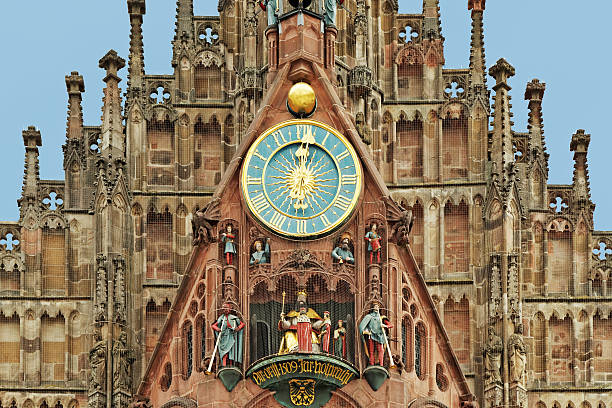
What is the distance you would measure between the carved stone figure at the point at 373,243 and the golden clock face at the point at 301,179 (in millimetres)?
461

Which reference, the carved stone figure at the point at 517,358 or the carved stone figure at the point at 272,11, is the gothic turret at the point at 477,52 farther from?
the carved stone figure at the point at 517,358

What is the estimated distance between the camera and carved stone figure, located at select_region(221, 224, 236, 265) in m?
46.5

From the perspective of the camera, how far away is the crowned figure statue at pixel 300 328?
1801 inches

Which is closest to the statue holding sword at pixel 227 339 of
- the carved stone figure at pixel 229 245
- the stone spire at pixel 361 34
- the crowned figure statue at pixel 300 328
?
the crowned figure statue at pixel 300 328

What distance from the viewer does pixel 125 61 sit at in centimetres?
5088

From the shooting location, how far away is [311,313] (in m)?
46.2

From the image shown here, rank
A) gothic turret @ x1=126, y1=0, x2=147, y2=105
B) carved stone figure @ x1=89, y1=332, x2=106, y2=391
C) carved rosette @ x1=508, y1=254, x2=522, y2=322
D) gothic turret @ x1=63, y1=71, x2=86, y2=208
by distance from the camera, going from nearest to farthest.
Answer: carved stone figure @ x1=89, y1=332, x2=106, y2=391
carved rosette @ x1=508, y1=254, x2=522, y2=322
gothic turret @ x1=63, y1=71, x2=86, y2=208
gothic turret @ x1=126, y1=0, x2=147, y2=105

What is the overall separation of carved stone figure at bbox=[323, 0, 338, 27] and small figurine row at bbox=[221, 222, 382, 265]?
3694 millimetres

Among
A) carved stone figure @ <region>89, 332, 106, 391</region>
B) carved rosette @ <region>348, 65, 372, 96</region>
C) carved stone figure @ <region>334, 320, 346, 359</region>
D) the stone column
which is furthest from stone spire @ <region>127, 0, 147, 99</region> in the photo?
carved stone figure @ <region>334, 320, 346, 359</region>

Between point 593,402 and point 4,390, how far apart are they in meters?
9.74

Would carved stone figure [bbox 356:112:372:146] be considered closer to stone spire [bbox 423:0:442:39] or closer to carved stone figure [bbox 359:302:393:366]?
stone spire [bbox 423:0:442:39]

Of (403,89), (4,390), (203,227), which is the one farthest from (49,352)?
(403,89)

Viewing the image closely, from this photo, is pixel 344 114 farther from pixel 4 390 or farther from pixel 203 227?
pixel 4 390

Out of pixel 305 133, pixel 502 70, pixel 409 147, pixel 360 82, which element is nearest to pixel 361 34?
pixel 360 82
